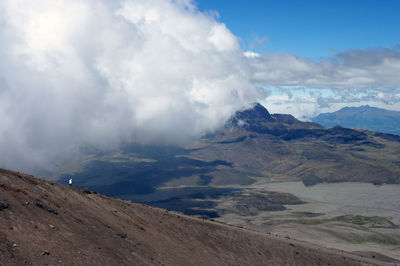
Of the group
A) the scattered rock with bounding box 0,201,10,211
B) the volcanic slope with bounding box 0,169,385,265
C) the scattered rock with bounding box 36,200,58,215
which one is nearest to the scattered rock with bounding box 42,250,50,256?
the volcanic slope with bounding box 0,169,385,265

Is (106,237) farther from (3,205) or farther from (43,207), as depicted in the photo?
(3,205)

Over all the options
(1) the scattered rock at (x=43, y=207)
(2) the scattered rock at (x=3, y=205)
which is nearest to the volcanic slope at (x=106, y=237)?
(2) the scattered rock at (x=3, y=205)

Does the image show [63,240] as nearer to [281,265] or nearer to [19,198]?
[19,198]

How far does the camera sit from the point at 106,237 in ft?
148

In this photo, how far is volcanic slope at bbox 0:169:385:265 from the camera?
35750 mm

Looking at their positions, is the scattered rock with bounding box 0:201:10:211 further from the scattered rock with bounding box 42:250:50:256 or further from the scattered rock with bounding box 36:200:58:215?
the scattered rock with bounding box 42:250:50:256

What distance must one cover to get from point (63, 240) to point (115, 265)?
587cm

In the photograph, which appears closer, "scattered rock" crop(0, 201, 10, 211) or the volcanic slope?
the volcanic slope

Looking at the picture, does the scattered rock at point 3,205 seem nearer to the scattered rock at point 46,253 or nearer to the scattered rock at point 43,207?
the scattered rock at point 43,207

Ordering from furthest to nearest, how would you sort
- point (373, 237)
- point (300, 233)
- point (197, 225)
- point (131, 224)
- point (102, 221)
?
point (373, 237), point (300, 233), point (197, 225), point (131, 224), point (102, 221)

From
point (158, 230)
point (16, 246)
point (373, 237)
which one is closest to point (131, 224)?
point (158, 230)

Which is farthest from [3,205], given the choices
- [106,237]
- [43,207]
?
[106,237]

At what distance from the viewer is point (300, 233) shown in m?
148

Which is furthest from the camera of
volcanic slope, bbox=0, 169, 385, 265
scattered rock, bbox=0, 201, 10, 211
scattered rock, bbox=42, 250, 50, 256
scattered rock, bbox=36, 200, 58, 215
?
scattered rock, bbox=36, 200, 58, 215
